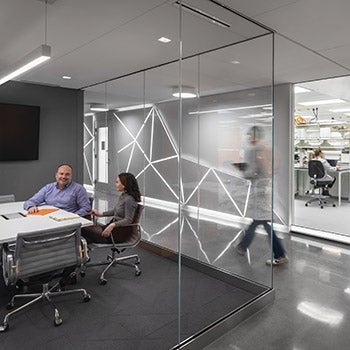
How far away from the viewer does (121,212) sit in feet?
11.8

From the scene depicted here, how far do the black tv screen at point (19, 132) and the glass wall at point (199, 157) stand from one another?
48.2 inches

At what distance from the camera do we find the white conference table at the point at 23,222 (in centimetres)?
258

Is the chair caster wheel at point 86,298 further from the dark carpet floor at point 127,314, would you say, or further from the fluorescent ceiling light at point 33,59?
the fluorescent ceiling light at point 33,59

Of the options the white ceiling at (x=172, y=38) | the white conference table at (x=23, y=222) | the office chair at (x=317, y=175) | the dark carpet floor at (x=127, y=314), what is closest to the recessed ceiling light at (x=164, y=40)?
the white ceiling at (x=172, y=38)

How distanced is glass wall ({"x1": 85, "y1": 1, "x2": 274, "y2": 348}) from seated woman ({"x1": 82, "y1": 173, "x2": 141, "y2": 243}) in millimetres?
555

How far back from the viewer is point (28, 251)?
7.77ft

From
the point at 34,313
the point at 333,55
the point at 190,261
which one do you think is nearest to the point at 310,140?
the point at 333,55

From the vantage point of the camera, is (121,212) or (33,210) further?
(121,212)

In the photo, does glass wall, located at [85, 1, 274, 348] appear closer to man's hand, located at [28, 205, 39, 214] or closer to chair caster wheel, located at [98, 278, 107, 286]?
chair caster wheel, located at [98, 278, 107, 286]

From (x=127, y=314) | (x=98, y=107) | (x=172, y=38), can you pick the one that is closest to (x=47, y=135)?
(x=98, y=107)

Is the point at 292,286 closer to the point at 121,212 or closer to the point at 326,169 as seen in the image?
the point at 121,212

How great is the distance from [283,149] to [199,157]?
1502 mm

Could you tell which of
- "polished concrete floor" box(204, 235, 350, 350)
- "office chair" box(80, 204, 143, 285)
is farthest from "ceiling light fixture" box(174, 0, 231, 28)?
"polished concrete floor" box(204, 235, 350, 350)

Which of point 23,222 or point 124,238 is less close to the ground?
point 23,222
